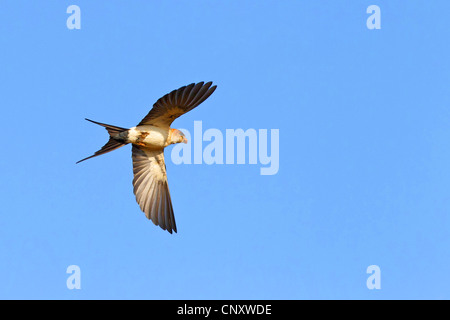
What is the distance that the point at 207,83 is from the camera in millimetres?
8977

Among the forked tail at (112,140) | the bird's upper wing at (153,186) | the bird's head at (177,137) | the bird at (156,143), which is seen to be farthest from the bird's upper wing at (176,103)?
the bird's upper wing at (153,186)

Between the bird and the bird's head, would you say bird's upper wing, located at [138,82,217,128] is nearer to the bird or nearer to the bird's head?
the bird

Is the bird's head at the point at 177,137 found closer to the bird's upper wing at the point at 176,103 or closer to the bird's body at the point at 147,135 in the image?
the bird's body at the point at 147,135

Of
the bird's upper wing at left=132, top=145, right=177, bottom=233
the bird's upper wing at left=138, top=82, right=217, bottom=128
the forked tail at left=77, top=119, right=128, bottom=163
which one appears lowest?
the bird's upper wing at left=132, top=145, right=177, bottom=233

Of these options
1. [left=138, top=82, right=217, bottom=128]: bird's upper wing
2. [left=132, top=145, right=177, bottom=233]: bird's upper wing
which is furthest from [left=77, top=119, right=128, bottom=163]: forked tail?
[left=132, top=145, right=177, bottom=233]: bird's upper wing

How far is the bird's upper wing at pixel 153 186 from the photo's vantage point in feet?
34.4

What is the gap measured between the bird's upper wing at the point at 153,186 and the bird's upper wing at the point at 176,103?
0.89m

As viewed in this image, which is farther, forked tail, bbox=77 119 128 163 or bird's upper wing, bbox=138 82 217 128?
forked tail, bbox=77 119 128 163

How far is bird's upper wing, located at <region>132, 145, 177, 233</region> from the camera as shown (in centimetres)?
1049

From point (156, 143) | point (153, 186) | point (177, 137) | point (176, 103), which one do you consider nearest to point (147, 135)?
point (156, 143)

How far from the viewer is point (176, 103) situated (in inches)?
368

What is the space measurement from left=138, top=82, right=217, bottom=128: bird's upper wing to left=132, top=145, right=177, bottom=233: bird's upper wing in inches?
35.2
